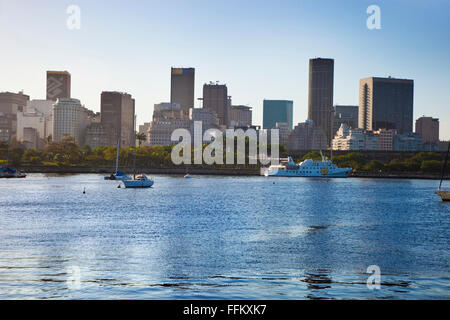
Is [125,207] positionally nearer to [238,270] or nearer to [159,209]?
[159,209]

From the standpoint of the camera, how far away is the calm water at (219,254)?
→ 20.1 metres

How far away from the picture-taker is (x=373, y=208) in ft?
215

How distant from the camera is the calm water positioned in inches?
792

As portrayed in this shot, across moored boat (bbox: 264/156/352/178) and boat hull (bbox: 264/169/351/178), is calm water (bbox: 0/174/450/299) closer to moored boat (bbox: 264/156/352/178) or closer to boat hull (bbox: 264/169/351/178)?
boat hull (bbox: 264/169/351/178)

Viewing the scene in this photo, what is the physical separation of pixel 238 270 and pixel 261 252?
6054 millimetres

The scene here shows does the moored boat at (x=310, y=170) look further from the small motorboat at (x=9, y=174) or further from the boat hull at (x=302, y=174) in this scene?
the small motorboat at (x=9, y=174)

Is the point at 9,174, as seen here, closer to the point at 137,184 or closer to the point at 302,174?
the point at 137,184

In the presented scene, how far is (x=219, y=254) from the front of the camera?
96.4 feet

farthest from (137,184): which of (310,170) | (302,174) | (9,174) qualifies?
(310,170)

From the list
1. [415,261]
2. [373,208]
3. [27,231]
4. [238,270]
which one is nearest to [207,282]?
[238,270]

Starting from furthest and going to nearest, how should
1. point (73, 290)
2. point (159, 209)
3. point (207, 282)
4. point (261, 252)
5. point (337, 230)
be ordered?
point (159, 209) < point (337, 230) < point (261, 252) < point (207, 282) < point (73, 290)

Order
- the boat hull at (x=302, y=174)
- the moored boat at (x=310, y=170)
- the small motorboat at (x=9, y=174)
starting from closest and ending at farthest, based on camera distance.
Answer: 1. the small motorboat at (x=9, y=174)
2. the boat hull at (x=302, y=174)
3. the moored boat at (x=310, y=170)

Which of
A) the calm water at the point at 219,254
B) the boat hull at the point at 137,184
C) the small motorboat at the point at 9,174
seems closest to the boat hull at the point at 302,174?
the small motorboat at the point at 9,174
